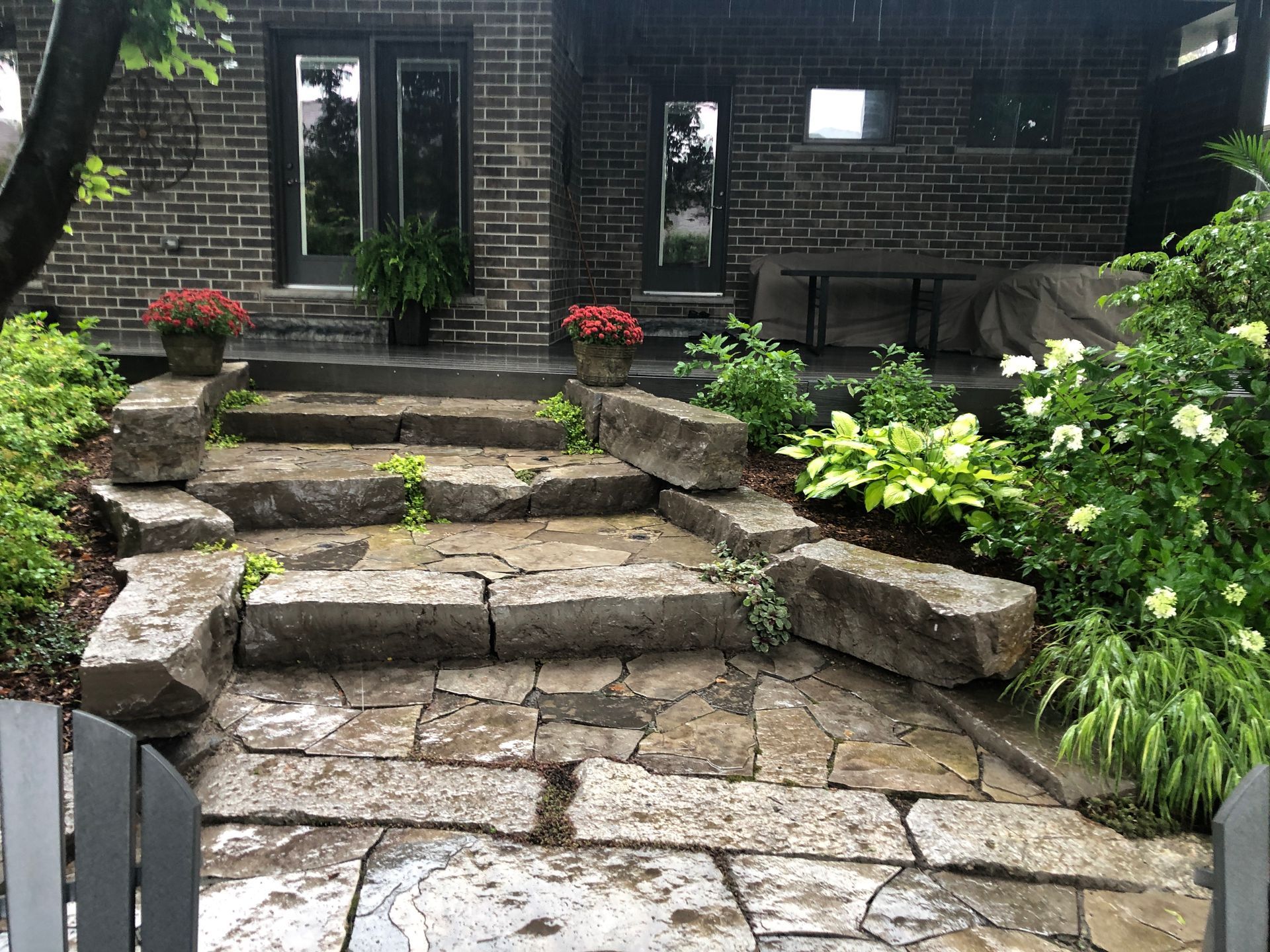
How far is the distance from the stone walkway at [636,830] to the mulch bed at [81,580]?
0.47 meters

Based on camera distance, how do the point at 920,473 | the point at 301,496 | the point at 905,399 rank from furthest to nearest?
the point at 905,399 < the point at 301,496 < the point at 920,473

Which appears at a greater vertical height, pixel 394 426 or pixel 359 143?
pixel 359 143

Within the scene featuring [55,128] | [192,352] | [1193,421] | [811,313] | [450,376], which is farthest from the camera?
[811,313]

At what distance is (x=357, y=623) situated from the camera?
311cm

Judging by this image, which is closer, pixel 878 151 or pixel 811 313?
pixel 811 313

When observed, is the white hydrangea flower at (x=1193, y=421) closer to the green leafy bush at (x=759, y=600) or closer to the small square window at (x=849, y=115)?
the green leafy bush at (x=759, y=600)

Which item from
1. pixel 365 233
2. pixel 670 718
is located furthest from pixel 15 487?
pixel 365 233

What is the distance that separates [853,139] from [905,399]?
5.22 metres

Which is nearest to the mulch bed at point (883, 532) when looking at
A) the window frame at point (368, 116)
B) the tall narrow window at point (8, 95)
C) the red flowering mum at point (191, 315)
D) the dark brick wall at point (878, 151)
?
the red flowering mum at point (191, 315)

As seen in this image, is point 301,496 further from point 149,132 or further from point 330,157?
point 149,132

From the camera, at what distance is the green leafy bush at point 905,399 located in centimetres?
470

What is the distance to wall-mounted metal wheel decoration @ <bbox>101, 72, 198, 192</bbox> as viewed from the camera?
7.11 metres

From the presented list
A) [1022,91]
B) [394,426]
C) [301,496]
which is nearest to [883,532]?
[301,496]

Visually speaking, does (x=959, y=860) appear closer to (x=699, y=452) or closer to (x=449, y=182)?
(x=699, y=452)
